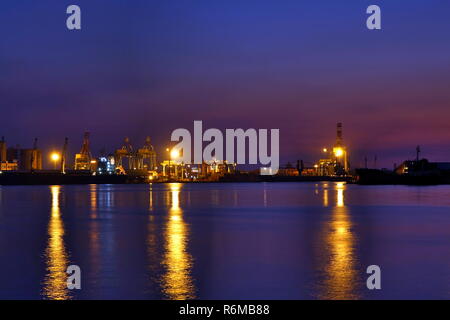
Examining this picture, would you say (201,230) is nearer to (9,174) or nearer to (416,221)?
(416,221)

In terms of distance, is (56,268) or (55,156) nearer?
(56,268)

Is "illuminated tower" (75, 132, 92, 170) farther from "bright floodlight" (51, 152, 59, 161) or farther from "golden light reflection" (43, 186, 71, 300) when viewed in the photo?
"golden light reflection" (43, 186, 71, 300)

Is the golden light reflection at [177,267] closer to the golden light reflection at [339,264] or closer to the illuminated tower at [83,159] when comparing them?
the golden light reflection at [339,264]

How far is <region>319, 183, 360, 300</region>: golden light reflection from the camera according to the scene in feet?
42.4

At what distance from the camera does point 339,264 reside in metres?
16.5

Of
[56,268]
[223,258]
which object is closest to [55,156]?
[223,258]

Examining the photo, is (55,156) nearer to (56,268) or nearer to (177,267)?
(56,268)

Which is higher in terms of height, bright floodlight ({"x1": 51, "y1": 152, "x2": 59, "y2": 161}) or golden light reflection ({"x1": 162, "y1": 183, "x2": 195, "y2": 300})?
bright floodlight ({"x1": 51, "y1": 152, "x2": 59, "y2": 161})

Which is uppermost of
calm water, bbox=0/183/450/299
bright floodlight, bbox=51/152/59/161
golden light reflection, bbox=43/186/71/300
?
bright floodlight, bbox=51/152/59/161

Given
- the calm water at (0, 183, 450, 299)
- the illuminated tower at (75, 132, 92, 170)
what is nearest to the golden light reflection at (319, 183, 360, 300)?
the calm water at (0, 183, 450, 299)

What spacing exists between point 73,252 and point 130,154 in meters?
167

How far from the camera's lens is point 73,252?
1916 centimetres

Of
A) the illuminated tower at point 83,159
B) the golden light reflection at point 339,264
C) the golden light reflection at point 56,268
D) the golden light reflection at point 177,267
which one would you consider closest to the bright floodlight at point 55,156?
the illuminated tower at point 83,159

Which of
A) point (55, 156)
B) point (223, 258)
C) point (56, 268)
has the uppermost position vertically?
point (55, 156)
